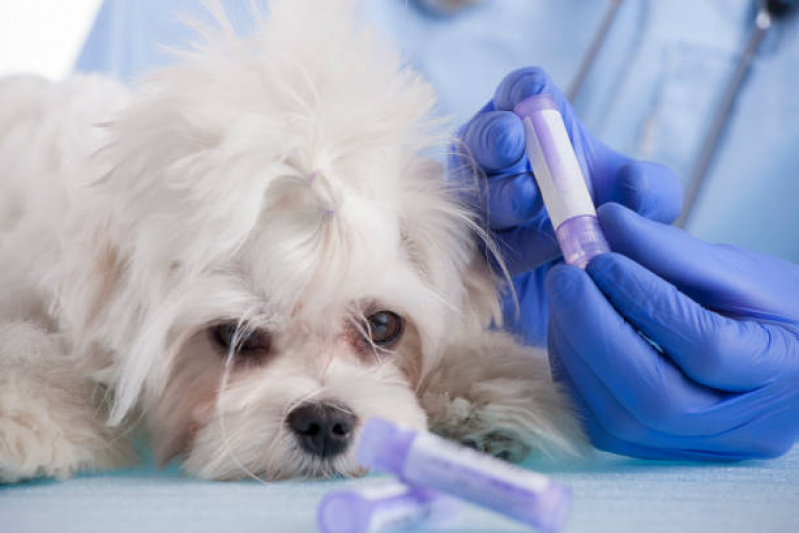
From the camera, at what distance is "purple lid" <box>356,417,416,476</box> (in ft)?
2.15

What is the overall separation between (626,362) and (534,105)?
39 centimetres

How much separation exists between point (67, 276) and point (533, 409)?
65 centimetres

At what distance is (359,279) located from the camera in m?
0.96

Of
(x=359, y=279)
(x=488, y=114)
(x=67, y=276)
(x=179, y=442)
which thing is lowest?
(x=179, y=442)

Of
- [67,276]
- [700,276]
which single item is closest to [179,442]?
[67,276]

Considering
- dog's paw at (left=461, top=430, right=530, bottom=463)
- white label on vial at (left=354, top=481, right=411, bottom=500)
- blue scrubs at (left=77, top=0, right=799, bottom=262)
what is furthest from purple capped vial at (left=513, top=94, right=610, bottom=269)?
blue scrubs at (left=77, top=0, right=799, bottom=262)

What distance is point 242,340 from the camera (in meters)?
1.00

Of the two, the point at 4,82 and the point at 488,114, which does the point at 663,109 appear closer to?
the point at 488,114

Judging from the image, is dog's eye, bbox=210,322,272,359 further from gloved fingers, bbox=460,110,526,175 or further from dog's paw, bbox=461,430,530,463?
gloved fingers, bbox=460,110,526,175

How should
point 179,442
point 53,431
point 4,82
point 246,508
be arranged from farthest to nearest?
1. point 4,82
2. point 179,442
3. point 53,431
4. point 246,508

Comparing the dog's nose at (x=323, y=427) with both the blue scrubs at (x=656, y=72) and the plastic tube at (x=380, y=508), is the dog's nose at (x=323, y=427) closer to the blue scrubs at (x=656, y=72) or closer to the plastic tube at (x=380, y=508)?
the plastic tube at (x=380, y=508)

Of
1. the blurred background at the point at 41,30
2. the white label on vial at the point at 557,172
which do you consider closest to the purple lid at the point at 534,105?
the white label on vial at the point at 557,172

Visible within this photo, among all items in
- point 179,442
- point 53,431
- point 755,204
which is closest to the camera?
point 53,431

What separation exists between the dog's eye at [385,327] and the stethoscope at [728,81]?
1023mm
